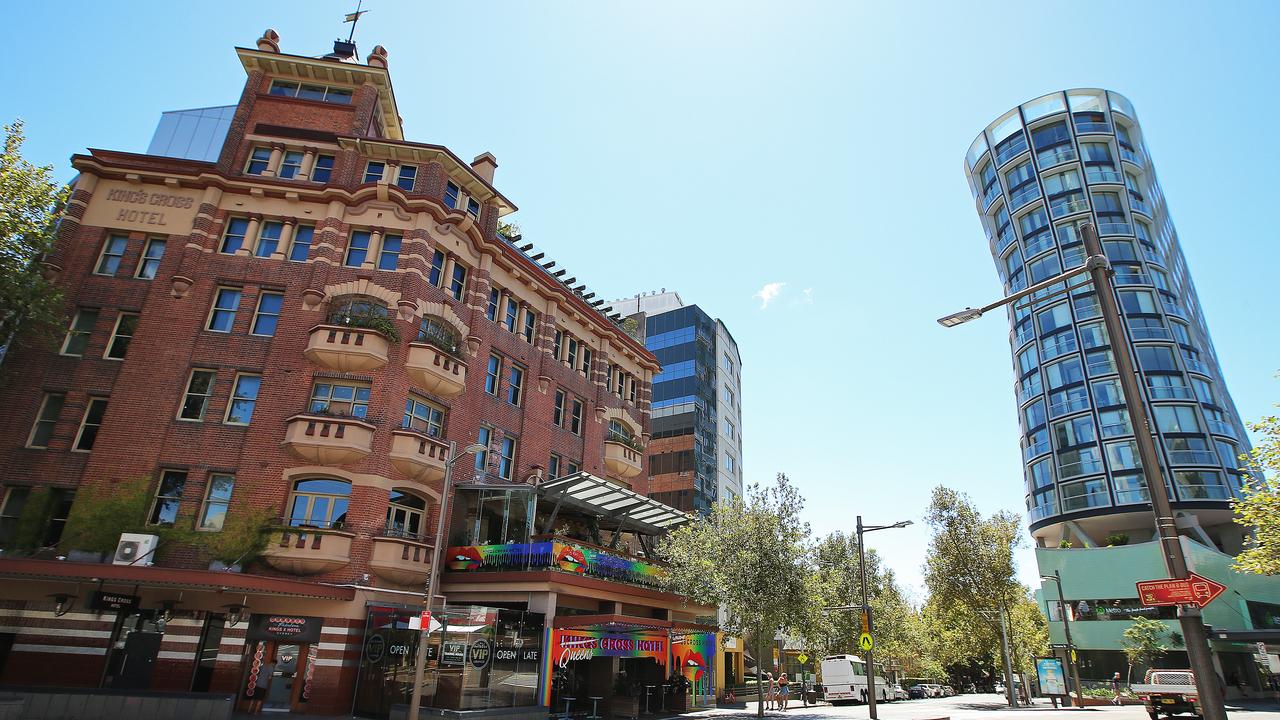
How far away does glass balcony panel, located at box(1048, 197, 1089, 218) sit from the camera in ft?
217

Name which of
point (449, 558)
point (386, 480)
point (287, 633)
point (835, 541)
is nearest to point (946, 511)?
point (835, 541)

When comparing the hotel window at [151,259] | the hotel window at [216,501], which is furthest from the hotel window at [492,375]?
the hotel window at [151,259]

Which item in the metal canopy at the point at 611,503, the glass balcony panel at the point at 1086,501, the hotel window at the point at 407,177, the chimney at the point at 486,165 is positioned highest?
the chimney at the point at 486,165

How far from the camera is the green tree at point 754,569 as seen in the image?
29.3m

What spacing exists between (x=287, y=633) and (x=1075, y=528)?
6266 cm

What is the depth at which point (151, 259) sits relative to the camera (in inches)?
1086

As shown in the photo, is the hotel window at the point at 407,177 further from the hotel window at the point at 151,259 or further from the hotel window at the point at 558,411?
the hotel window at the point at 558,411

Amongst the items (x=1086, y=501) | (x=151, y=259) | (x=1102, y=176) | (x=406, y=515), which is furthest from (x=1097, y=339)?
(x=151, y=259)

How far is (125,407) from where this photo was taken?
79.6ft

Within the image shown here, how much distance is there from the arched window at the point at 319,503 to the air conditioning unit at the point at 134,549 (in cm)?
401

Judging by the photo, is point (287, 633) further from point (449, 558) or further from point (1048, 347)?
point (1048, 347)

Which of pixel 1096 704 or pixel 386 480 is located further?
pixel 1096 704

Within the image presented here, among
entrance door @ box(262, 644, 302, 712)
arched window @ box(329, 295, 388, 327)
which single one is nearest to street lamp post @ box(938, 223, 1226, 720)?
arched window @ box(329, 295, 388, 327)

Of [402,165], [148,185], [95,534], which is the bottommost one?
[95,534]
